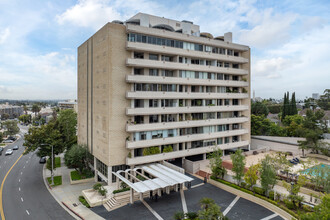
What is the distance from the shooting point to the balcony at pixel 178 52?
113ft

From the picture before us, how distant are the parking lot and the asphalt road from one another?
6664 millimetres

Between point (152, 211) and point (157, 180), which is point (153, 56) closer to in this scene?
point (157, 180)

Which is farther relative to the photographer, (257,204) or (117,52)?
(117,52)

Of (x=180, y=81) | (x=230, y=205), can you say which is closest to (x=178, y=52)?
(x=180, y=81)

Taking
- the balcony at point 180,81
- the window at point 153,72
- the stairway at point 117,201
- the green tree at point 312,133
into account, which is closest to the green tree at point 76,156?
the stairway at point 117,201

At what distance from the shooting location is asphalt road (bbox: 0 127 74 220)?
27984 mm

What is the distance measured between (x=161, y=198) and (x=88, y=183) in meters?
16.7

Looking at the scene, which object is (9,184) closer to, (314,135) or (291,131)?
(314,135)

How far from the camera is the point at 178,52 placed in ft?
129

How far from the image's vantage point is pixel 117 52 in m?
33.8

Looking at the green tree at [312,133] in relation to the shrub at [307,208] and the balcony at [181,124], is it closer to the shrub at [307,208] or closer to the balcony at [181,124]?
the balcony at [181,124]

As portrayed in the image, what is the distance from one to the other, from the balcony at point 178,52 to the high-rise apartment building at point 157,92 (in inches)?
6.9

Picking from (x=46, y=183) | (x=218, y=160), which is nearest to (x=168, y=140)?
(x=218, y=160)

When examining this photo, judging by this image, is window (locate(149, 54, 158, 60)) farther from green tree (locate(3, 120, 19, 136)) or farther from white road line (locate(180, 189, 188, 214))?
green tree (locate(3, 120, 19, 136))
